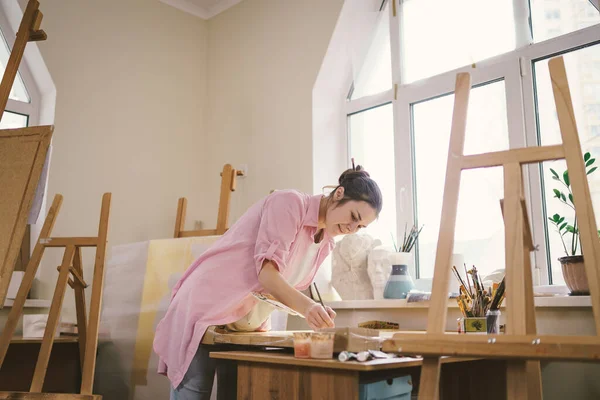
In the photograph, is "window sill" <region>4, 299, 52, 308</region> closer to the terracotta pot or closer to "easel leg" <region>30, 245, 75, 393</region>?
"easel leg" <region>30, 245, 75, 393</region>

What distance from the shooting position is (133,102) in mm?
3254

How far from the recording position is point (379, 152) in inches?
112

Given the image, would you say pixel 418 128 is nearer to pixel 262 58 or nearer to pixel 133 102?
pixel 262 58

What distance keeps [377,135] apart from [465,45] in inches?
24.0

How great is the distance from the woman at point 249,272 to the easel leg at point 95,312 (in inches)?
26.9

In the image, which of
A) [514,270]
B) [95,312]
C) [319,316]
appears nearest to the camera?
[514,270]

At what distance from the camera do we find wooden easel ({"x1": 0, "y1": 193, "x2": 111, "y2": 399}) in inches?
83.0

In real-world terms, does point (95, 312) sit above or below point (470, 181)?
below

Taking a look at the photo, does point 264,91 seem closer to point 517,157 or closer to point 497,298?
point 497,298

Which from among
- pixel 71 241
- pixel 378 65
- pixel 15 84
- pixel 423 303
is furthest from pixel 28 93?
pixel 423 303

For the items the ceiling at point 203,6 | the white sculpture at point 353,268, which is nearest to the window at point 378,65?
the white sculpture at point 353,268

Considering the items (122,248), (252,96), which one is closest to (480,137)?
(252,96)

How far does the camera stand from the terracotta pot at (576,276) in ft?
5.71

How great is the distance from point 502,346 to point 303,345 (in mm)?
431
